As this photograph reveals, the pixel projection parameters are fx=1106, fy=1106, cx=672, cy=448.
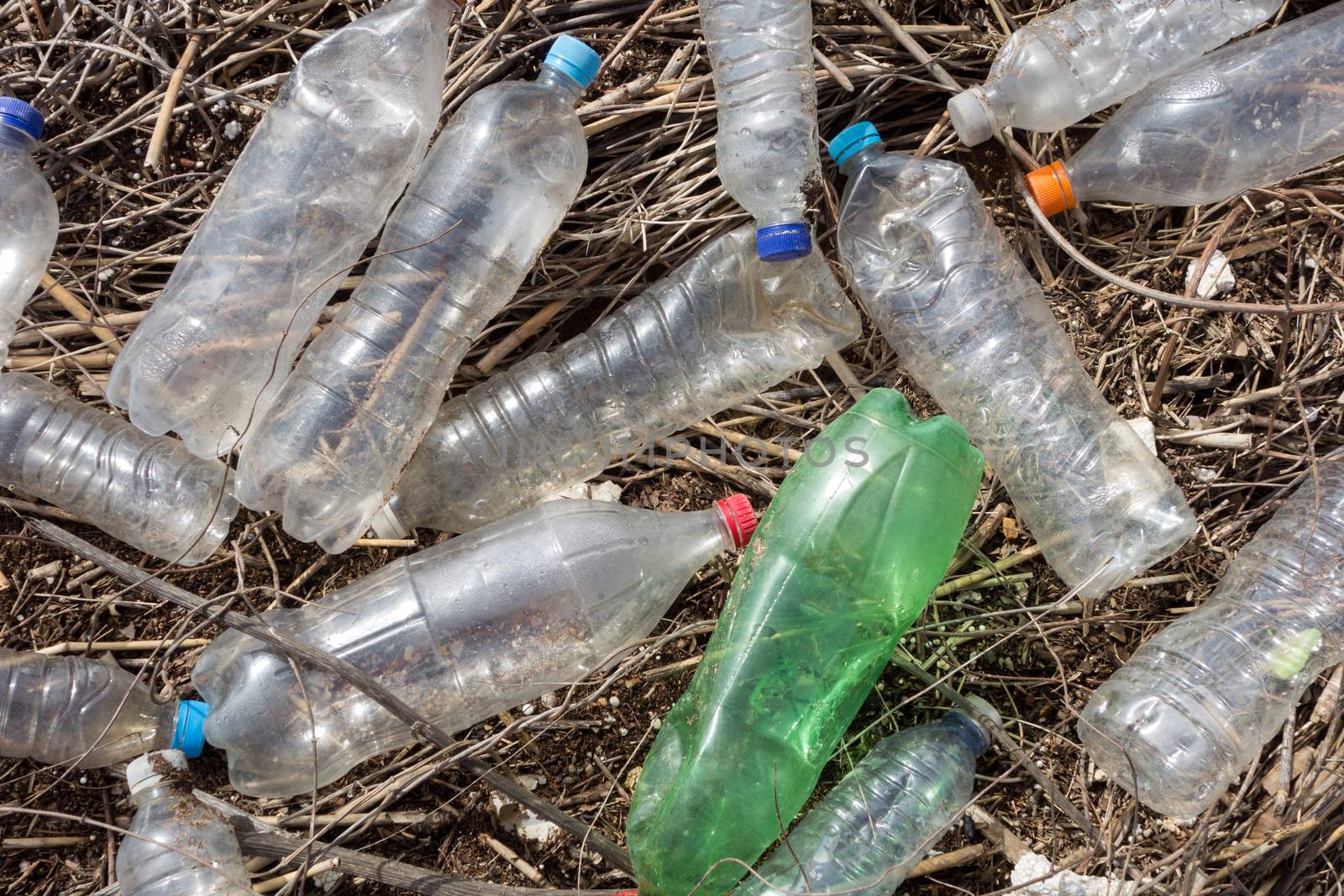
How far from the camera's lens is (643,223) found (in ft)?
7.34

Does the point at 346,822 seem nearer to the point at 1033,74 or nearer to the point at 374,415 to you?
the point at 374,415

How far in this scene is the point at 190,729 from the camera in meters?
2.00

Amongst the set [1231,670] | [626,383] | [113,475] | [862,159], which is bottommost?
[1231,670]

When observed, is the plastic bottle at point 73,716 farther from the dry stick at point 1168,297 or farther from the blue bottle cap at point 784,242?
the dry stick at point 1168,297

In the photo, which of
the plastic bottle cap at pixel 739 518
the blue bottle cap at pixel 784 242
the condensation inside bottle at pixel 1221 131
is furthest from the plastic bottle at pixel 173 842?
the condensation inside bottle at pixel 1221 131

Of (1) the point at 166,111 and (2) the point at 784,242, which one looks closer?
(2) the point at 784,242

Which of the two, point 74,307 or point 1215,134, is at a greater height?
point 1215,134

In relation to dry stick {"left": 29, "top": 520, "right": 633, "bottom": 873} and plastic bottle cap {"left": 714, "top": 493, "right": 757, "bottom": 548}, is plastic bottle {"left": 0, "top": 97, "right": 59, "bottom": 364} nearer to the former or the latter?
dry stick {"left": 29, "top": 520, "right": 633, "bottom": 873}

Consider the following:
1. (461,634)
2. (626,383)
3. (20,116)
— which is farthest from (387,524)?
(20,116)

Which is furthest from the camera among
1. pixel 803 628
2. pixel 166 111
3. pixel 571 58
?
pixel 166 111

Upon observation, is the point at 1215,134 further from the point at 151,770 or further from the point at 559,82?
the point at 151,770

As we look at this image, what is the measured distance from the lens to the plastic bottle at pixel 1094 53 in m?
2.16

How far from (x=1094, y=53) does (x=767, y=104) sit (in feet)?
2.15

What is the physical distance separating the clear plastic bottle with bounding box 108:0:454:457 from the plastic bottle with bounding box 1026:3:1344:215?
3.98 ft
